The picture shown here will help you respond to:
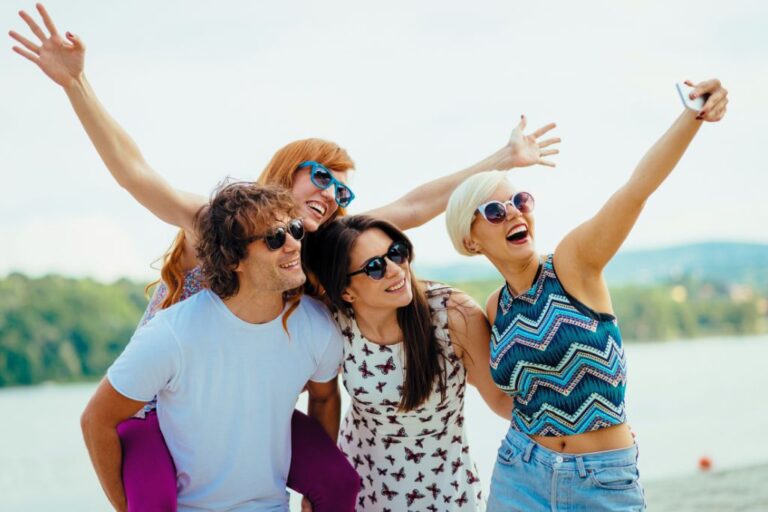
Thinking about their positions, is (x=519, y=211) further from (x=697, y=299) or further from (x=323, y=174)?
(x=697, y=299)

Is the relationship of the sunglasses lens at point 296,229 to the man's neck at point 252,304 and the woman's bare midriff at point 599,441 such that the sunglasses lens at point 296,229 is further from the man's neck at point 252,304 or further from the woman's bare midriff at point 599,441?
the woman's bare midriff at point 599,441

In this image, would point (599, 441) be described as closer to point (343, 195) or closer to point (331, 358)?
point (331, 358)

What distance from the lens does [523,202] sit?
348 cm

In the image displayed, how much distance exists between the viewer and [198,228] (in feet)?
12.5

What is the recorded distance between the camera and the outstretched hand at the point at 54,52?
4.07 meters

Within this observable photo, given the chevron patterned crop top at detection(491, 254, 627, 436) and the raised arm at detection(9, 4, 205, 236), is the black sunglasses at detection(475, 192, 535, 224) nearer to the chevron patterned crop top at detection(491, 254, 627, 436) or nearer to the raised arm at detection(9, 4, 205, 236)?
the chevron patterned crop top at detection(491, 254, 627, 436)

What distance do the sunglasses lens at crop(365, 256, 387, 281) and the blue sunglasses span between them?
867 millimetres

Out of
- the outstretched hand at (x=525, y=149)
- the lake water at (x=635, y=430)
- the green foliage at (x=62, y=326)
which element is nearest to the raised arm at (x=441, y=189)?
the outstretched hand at (x=525, y=149)

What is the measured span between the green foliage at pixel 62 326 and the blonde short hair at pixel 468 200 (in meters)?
31.7

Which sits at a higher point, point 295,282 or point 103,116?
point 103,116

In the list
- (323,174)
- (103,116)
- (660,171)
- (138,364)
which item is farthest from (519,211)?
(103,116)

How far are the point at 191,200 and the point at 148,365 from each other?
3.22ft

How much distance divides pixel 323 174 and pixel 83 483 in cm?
1317

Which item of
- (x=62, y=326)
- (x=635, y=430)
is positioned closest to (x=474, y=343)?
(x=635, y=430)
